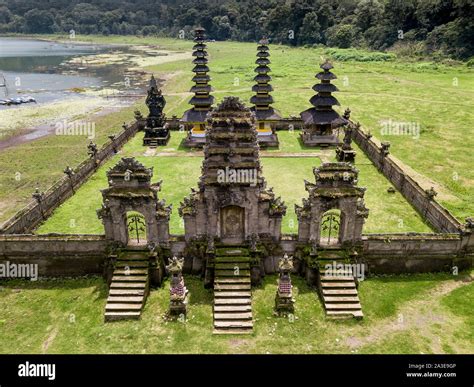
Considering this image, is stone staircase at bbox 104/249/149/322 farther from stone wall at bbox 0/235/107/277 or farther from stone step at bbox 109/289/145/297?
stone wall at bbox 0/235/107/277

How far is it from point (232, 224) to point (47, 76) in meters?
90.0

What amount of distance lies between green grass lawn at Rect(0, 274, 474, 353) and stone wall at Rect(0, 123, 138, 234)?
3.76 m

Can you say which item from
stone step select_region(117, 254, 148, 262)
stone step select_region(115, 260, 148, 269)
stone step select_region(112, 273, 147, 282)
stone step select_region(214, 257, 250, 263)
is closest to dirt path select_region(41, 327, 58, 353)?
stone step select_region(112, 273, 147, 282)

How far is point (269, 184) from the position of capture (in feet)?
96.5

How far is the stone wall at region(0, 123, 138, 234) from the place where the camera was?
68.5 feet

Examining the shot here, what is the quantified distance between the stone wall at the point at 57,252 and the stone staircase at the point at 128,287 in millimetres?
1450

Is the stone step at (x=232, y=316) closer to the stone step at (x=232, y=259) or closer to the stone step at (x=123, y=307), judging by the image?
the stone step at (x=232, y=259)

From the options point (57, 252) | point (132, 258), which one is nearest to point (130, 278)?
point (132, 258)

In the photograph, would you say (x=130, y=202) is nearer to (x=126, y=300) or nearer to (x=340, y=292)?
(x=126, y=300)

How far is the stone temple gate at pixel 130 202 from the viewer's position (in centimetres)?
1711

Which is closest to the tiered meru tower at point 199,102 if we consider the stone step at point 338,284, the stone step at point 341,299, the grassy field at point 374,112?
the grassy field at point 374,112

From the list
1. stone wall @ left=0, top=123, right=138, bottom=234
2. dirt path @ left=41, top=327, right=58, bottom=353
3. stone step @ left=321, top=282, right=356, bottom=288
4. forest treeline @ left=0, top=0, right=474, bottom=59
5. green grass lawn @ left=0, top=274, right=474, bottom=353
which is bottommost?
dirt path @ left=41, top=327, right=58, bottom=353

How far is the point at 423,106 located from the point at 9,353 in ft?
180

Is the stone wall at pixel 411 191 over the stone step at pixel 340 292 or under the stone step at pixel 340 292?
over
